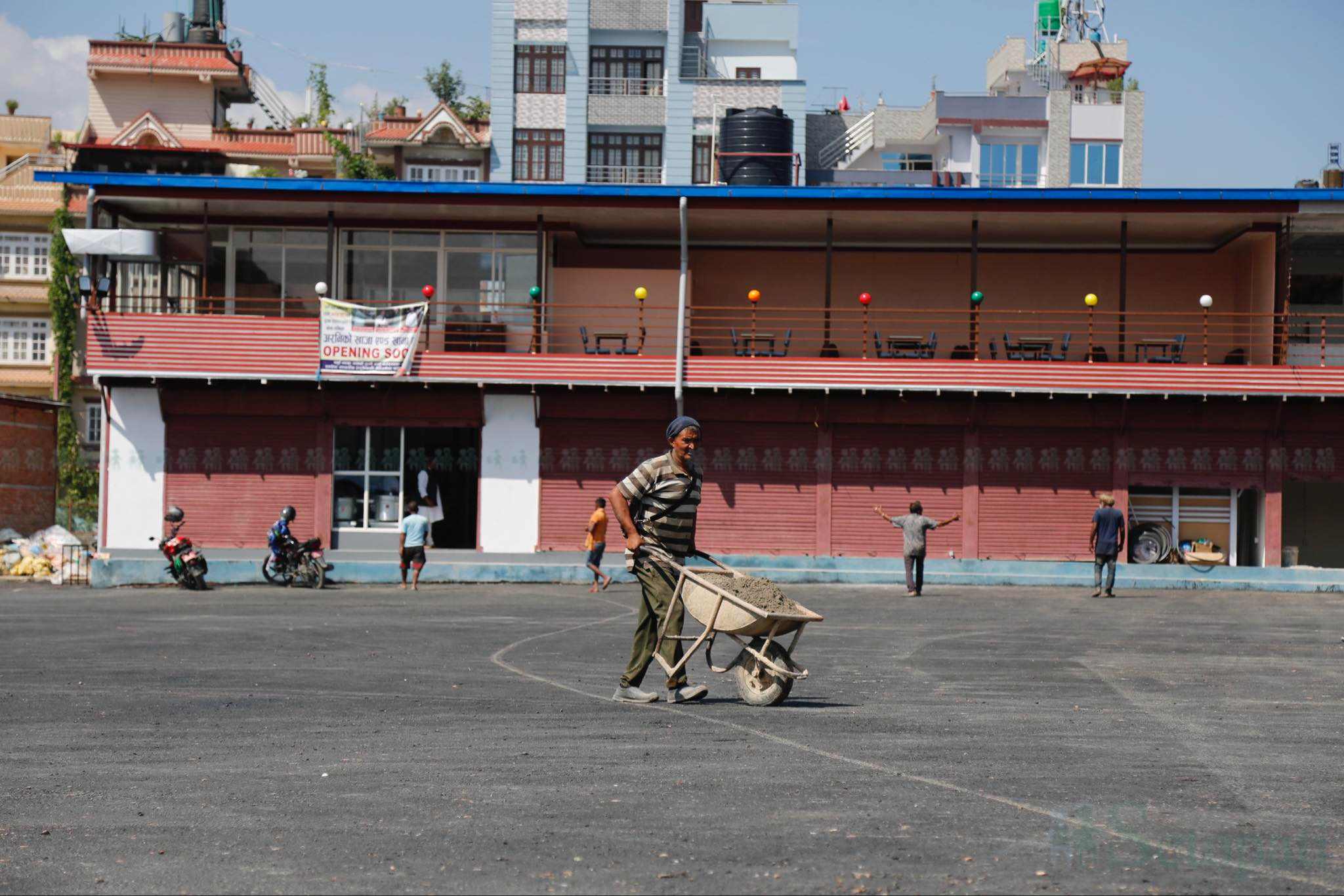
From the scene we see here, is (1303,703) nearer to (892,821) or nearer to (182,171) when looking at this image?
(892,821)

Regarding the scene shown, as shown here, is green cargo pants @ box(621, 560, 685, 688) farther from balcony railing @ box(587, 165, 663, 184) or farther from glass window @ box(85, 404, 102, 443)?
balcony railing @ box(587, 165, 663, 184)

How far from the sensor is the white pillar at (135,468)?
30.8 m

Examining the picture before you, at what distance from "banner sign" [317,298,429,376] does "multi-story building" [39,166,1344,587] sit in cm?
31

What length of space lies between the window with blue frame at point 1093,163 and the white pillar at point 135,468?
46932mm

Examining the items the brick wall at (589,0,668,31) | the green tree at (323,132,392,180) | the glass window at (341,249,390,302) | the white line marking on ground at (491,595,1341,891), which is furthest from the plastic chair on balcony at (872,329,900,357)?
the brick wall at (589,0,668,31)

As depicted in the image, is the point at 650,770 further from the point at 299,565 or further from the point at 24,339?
the point at 24,339

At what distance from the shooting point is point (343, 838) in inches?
271

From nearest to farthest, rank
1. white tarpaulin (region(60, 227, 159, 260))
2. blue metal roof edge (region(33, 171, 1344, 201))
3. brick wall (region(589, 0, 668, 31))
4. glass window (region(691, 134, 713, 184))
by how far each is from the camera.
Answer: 1. white tarpaulin (region(60, 227, 159, 260))
2. blue metal roof edge (region(33, 171, 1344, 201))
3. glass window (region(691, 134, 713, 184))
4. brick wall (region(589, 0, 668, 31))

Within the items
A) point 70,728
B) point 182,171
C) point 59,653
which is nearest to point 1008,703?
point 70,728

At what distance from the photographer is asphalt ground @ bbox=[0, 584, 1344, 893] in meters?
6.37

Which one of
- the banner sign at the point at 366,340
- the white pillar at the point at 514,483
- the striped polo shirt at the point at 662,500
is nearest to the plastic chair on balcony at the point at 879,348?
the white pillar at the point at 514,483

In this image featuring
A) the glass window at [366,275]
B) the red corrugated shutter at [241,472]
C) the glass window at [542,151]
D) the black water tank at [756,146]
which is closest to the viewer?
the red corrugated shutter at [241,472]

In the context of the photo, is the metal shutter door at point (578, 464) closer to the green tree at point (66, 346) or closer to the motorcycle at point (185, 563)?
the motorcycle at point (185, 563)

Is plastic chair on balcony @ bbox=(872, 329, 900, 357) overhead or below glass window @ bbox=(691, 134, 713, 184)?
below
